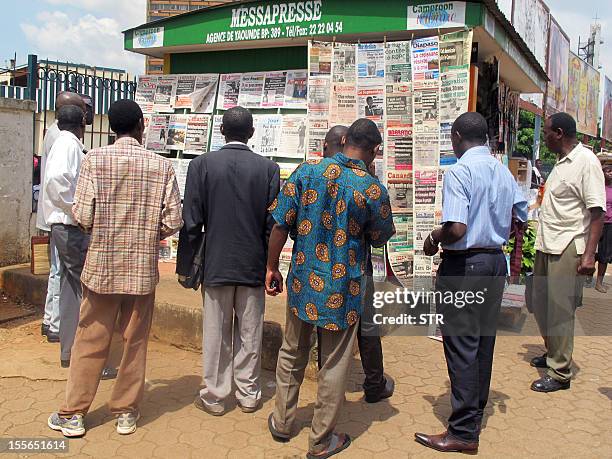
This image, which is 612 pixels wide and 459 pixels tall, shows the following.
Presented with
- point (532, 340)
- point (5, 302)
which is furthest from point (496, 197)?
point (5, 302)

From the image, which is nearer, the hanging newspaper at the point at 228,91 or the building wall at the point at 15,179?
the hanging newspaper at the point at 228,91

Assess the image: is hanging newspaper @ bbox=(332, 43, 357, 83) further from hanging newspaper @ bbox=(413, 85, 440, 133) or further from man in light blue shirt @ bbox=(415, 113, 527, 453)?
man in light blue shirt @ bbox=(415, 113, 527, 453)

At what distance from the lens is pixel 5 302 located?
→ 543 centimetres

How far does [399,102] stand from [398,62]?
0.33 metres

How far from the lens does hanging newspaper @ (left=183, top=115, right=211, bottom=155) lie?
5.79 metres

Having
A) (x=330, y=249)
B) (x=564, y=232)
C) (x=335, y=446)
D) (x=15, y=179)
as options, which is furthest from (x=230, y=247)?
(x=15, y=179)

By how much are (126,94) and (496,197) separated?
223 inches

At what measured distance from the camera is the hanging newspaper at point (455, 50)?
434 centimetres

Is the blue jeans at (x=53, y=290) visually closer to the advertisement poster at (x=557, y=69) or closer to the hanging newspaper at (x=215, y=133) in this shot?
the hanging newspaper at (x=215, y=133)

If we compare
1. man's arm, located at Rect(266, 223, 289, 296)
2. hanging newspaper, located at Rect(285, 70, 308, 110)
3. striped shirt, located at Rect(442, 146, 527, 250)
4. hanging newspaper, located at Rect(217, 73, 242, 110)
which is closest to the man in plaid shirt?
man's arm, located at Rect(266, 223, 289, 296)

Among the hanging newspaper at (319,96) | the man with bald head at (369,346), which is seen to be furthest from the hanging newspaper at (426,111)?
the man with bald head at (369,346)

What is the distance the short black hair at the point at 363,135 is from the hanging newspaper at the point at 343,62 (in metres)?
2.21

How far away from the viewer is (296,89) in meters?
5.36

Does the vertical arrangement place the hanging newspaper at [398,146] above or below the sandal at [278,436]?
above
